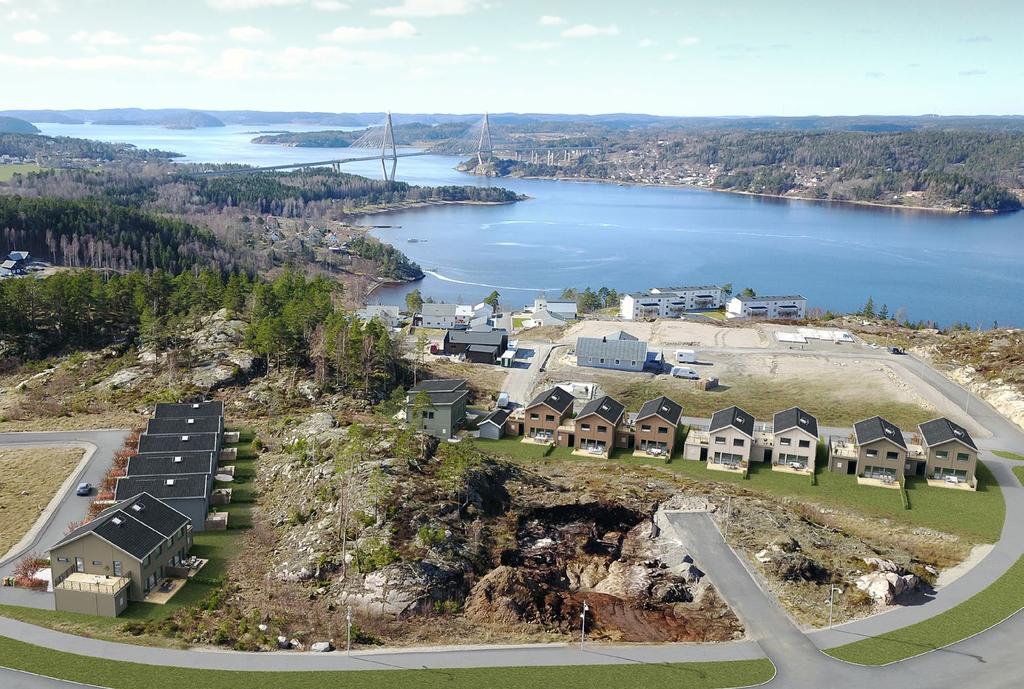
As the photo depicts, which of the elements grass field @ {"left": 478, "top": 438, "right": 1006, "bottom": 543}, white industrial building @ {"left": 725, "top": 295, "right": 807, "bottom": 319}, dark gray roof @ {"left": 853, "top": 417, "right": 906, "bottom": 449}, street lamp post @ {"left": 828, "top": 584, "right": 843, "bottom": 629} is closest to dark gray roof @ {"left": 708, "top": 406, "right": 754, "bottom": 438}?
grass field @ {"left": 478, "top": 438, "right": 1006, "bottom": 543}

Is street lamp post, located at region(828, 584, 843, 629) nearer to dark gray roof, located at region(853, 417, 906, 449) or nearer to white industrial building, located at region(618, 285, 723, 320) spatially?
dark gray roof, located at region(853, 417, 906, 449)

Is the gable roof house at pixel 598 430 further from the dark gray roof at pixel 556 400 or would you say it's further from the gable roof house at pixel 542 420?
the dark gray roof at pixel 556 400

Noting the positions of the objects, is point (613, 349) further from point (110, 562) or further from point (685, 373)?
point (110, 562)

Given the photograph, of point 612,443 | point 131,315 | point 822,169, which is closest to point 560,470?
point 612,443

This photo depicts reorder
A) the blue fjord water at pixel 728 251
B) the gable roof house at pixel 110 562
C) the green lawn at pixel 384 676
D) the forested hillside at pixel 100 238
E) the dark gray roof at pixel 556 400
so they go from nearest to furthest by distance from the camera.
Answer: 1. the green lawn at pixel 384 676
2. the gable roof house at pixel 110 562
3. the dark gray roof at pixel 556 400
4. the forested hillside at pixel 100 238
5. the blue fjord water at pixel 728 251

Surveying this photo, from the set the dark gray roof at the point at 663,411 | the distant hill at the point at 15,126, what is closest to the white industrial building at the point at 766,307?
the dark gray roof at the point at 663,411

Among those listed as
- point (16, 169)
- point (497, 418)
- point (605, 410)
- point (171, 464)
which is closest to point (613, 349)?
point (605, 410)
